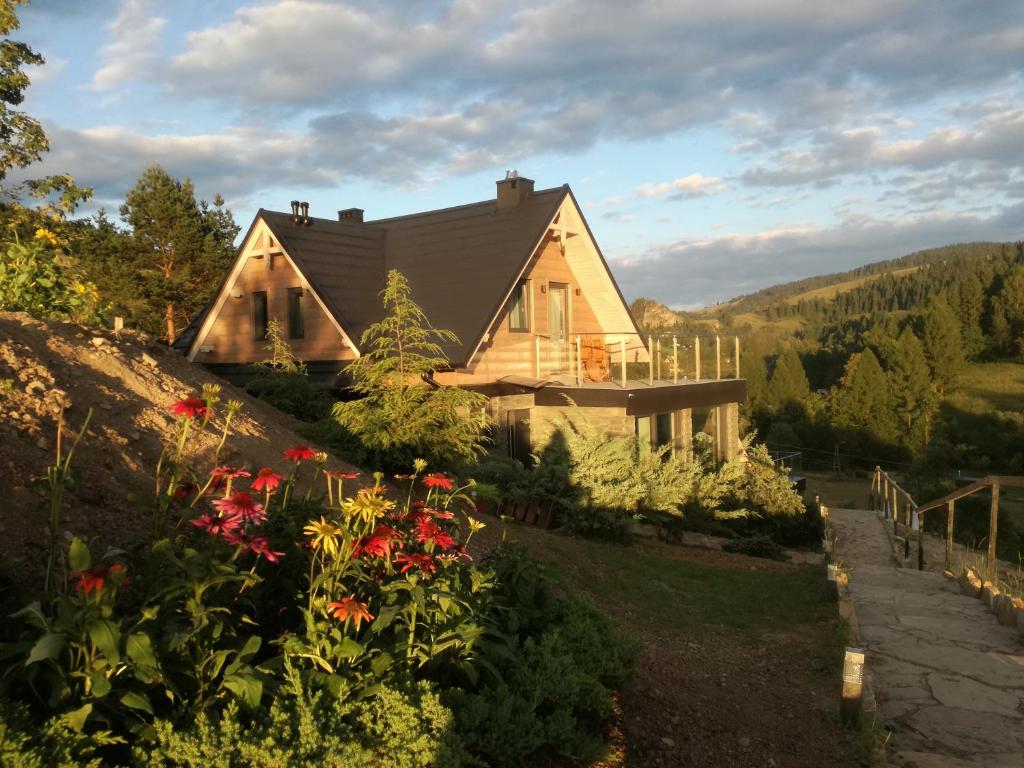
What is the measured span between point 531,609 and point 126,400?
14.4 ft

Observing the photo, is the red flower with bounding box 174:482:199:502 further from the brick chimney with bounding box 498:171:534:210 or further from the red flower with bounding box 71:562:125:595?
the brick chimney with bounding box 498:171:534:210

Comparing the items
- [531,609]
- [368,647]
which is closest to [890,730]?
[531,609]

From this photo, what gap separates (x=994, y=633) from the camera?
24.8 ft

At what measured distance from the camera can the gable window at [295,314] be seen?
18047 mm

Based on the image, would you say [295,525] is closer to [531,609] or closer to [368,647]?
[368,647]

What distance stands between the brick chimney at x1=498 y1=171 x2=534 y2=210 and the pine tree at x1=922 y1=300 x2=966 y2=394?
52764 mm

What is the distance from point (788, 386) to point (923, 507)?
1836 inches

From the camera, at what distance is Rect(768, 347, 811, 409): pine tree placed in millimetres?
56719

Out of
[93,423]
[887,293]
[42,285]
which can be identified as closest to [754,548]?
[93,423]

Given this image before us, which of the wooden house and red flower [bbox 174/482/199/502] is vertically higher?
the wooden house

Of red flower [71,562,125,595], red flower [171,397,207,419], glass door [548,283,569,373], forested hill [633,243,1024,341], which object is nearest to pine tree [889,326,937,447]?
forested hill [633,243,1024,341]

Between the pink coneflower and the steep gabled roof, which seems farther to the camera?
the steep gabled roof

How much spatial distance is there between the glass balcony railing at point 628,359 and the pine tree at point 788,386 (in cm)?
3655

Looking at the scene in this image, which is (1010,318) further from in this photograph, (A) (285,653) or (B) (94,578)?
(B) (94,578)
